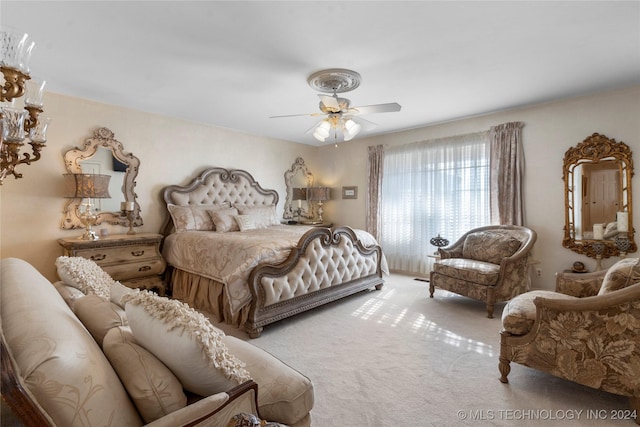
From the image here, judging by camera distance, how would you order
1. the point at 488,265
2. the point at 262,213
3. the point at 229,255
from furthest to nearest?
1. the point at 262,213
2. the point at 488,265
3. the point at 229,255

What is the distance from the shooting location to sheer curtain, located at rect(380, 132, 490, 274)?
447 cm

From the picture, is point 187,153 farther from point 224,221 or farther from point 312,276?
point 312,276

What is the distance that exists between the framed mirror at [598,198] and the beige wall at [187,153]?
89 mm

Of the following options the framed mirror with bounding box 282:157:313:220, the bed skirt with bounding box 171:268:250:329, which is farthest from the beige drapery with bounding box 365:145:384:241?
the bed skirt with bounding box 171:268:250:329

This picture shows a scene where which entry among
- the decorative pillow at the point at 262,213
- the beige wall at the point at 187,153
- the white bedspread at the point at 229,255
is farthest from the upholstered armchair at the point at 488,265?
the decorative pillow at the point at 262,213

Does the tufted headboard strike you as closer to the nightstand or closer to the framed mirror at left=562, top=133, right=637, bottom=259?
the nightstand

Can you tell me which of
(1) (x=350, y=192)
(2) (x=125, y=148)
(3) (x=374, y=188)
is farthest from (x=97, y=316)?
(1) (x=350, y=192)

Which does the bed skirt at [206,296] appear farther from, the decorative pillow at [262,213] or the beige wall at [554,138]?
the beige wall at [554,138]

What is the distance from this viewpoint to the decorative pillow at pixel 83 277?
1775mm

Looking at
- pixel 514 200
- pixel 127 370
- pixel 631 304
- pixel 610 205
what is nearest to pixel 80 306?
pixel 127 370

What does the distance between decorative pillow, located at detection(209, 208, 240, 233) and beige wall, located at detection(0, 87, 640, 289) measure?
0.79 metres

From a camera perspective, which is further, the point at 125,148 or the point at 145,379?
the point at 125,148

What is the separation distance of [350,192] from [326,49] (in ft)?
12.3

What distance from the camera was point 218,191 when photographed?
4895mm
